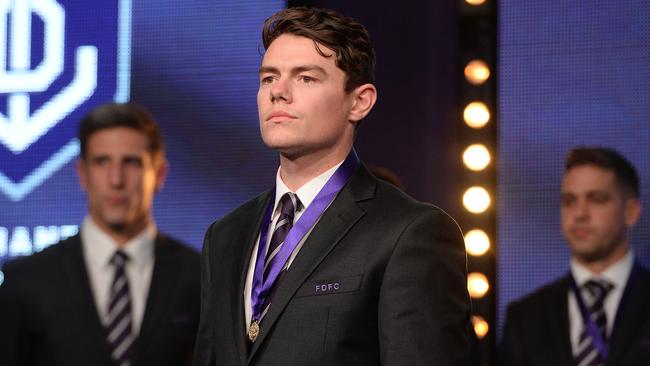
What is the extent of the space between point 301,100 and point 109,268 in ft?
6.67

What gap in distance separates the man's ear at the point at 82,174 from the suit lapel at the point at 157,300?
1.82 ft

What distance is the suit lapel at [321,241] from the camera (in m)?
2.19

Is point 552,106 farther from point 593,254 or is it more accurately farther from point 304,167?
point 304,167

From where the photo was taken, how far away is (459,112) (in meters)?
4.49

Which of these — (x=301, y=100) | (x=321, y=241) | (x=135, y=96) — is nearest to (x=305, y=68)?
(x=301, y=100)

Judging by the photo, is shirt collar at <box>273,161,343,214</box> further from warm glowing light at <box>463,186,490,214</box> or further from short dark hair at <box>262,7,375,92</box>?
warm glowing light at <box>463,186,490,214</box>

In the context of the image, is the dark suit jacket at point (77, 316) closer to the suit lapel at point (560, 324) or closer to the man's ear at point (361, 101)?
the suit lapel at point (560, 324)

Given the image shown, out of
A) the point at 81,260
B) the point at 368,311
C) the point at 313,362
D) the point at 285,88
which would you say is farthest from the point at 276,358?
the point at 81,260

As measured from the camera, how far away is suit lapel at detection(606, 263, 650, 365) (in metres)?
4.08

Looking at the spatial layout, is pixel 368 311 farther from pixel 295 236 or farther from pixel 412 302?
pixel 295 236

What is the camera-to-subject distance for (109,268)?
4.13 meters

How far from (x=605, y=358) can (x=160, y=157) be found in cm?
205

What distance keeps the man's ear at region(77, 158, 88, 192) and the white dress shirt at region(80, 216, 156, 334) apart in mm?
297

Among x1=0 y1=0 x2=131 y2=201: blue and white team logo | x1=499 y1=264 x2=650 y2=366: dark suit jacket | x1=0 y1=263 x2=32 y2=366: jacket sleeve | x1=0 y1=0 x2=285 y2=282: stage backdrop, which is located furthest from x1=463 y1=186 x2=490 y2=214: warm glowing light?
x1=0 y1=263 x2=32 y2=366: jacket sleeve
